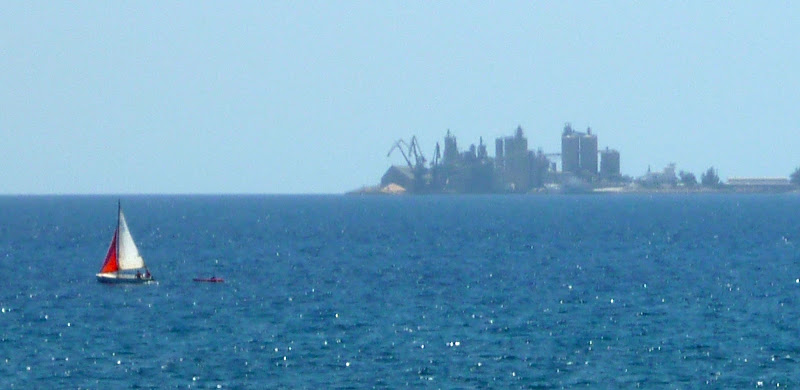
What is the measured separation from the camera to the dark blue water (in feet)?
125

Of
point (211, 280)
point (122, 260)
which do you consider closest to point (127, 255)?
point (122, 260)

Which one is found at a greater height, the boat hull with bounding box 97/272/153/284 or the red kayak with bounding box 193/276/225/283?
the boat hull with bounding box 97/272/153/284

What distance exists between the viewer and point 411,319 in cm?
4984

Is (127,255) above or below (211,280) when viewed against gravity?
above

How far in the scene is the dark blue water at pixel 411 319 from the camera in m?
38.1

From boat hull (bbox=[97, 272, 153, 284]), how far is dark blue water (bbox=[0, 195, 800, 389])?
2.25 feet

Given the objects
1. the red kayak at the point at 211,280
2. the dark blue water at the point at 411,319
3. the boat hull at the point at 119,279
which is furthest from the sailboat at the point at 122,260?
the red kayak at the point at 211,280

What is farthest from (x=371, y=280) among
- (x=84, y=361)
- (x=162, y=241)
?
(x=162, y=241)

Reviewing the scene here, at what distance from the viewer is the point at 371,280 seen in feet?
220

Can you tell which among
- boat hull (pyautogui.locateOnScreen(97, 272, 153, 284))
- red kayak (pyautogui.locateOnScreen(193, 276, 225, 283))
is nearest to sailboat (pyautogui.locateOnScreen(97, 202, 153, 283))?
boat hull (pyautogui.locateOnScreen(97, 272, 153, 284))

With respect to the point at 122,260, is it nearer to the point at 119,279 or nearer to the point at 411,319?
the point at 119,279

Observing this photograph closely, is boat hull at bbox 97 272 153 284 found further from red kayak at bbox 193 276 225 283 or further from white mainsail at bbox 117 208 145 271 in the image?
red kayak at bbox 193 276 225 283

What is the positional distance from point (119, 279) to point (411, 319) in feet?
69.7

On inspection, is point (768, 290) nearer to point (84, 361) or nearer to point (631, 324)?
point (631, 324)
